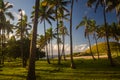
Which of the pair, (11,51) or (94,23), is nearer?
(11,51)

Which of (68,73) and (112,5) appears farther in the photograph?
(112,5)

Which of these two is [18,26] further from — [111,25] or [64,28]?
[111,25]

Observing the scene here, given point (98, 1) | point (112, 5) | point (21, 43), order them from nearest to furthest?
1. point (98, 1)
2. point (112, 5)
3. point (21, 43)

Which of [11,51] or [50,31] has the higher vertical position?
[50,31]

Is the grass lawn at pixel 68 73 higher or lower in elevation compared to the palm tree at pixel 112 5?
lower

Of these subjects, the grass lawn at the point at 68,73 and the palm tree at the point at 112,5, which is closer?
the grass lawn at the point at 68,73

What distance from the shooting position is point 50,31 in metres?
79.4

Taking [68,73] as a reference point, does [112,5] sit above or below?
above

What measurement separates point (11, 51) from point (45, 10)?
46.5ft

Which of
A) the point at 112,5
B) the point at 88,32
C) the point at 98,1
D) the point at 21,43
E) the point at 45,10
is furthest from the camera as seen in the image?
the point at 88,32

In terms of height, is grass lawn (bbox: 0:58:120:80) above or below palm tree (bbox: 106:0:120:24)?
below

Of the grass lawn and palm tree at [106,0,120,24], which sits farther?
palm tree at [106,0,120,24]

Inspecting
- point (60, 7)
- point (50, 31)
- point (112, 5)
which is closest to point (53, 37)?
point (50, 31)

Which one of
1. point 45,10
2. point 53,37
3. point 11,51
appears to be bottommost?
point 11,51
